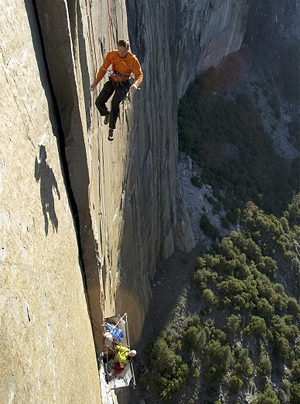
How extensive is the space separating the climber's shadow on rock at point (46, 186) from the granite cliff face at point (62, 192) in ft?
0.05

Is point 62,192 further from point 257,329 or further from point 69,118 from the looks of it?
point 257,329

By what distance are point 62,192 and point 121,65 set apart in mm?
2868

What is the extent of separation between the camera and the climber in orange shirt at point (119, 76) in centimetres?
734

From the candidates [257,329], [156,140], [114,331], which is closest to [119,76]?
[114,331]

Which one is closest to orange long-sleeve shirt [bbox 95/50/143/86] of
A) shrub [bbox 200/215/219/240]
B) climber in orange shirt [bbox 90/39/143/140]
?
climber in orange shirt [bbox 90/39/143/140]

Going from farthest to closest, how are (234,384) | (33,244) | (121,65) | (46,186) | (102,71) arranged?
1. (234,384)
2. (121,65)
3. (102,71)
4. (46,186)
5. (33,244)

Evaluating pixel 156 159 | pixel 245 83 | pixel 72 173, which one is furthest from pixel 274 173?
pixel 72 173

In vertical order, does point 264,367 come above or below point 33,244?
below

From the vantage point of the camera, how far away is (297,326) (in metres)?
20.7

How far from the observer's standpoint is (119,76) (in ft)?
25.2

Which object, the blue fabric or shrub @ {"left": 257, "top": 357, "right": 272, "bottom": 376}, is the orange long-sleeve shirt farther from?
shrub @ {"left": 257, "top": 357, "right": 272, "bottom": 376}

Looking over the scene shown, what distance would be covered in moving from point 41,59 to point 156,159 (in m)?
10.0

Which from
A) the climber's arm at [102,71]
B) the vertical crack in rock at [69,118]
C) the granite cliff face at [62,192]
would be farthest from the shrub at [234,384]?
the climber's arm at [102,71]

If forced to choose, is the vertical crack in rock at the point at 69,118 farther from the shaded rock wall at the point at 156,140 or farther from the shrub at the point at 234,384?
the shrub at the point at 234,384
